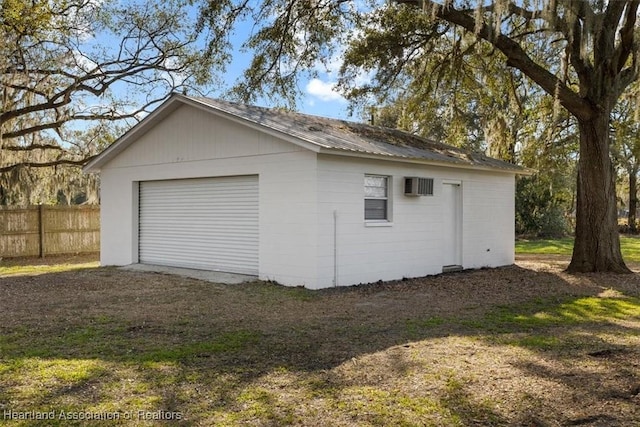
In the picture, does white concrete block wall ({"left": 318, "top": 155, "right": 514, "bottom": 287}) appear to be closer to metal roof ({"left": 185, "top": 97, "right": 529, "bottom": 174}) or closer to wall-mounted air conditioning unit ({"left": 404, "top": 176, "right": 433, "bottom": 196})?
wall-mounted air conditioning unit ({"left": 404, "top": 176, "right": 433, "bottom": 196})

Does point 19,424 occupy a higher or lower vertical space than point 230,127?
lower

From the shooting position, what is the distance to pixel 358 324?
7.05 metres

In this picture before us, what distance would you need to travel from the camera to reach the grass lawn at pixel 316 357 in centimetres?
398

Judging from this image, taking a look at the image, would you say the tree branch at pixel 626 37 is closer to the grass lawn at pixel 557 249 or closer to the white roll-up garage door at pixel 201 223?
the grass lawn at pixel 557 249

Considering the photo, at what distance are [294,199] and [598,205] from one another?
6.94 metres

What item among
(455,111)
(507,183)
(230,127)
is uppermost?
(455,111)

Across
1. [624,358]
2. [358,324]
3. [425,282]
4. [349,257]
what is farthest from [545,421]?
A: [425,282]

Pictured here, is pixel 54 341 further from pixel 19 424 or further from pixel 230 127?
pixel 230 127

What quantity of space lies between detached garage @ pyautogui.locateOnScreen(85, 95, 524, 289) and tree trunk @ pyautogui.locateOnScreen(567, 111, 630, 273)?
2.29 meters

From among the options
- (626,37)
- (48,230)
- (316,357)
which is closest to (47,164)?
(48,230)

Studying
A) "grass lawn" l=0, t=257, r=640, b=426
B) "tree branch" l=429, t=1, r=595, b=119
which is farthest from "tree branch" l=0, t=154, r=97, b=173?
"tree branch" l=429, t=1, r=595, b=119

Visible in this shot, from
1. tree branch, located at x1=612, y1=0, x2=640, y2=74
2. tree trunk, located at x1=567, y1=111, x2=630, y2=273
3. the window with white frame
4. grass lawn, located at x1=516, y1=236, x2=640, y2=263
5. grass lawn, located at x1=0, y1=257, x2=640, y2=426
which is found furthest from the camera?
grass lawn, located at x1=516, y1=236, x2=640, y2=263

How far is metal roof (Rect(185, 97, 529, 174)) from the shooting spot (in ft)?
33.6

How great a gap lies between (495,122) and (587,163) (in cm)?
671
